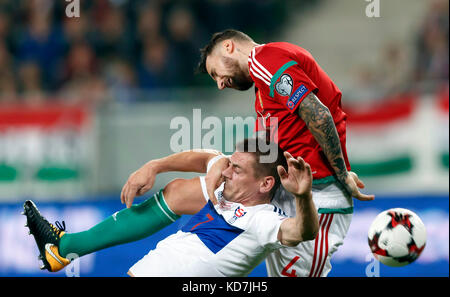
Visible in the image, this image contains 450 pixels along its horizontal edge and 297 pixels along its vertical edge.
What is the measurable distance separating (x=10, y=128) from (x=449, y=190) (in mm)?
5013

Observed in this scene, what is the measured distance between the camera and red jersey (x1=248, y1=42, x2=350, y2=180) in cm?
348

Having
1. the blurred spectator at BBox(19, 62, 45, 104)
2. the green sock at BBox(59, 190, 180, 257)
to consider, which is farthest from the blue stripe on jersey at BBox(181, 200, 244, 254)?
the blurred spectator at BBox(19, 62, 45, 104)

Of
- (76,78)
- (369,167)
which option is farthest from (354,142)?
(76,78)

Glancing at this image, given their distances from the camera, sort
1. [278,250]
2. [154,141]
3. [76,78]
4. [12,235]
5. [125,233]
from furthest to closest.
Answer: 1. [76,78]
2. [154,141]
3. [12,235]
4. [125,233]
5. [278,250]

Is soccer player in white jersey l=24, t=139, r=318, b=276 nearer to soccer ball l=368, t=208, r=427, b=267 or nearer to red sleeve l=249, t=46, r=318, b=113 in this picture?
red sleeve l=249, t=46, r=318, b=113

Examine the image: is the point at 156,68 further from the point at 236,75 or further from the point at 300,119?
the point at 300,119

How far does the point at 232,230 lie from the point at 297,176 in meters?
0.75

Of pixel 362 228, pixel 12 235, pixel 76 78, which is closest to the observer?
pixel 362 228

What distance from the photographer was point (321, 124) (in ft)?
11.3

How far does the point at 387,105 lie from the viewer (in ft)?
24.1

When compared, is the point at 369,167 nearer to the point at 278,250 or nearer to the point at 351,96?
the point at 351,96

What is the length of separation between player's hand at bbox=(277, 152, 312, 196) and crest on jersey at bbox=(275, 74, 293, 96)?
0.50m

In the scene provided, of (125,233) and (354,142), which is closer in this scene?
(125,233)

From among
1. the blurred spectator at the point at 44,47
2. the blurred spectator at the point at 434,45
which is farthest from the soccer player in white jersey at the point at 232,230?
the blurred spectator at the point at 44,47
